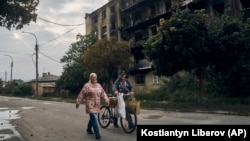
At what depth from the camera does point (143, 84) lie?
40250mm

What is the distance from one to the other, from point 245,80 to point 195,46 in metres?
5.22

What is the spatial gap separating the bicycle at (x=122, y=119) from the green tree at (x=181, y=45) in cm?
949

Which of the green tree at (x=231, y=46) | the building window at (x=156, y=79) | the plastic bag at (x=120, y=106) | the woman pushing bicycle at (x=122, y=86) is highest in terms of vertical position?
the green tree at (x=231, y=46)

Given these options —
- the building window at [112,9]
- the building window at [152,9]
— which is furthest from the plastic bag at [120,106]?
the building window at [112,9]

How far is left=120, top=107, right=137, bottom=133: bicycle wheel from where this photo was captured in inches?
364

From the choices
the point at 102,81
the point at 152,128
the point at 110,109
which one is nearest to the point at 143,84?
the point at 102,81

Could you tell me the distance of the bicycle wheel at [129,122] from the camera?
9258mm

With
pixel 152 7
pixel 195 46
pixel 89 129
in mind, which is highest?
pixel 152 7

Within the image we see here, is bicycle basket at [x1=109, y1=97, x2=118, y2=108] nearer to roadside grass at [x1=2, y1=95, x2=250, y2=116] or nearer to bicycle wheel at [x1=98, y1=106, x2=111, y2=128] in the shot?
bicycle wheel at [x1=98, y1=106, x2=111, y2=128]

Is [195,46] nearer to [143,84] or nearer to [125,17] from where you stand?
[143,84]

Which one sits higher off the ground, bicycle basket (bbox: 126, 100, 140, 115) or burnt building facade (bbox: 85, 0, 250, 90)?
burnt building facade (bbox: 85, 0, 250, 90)

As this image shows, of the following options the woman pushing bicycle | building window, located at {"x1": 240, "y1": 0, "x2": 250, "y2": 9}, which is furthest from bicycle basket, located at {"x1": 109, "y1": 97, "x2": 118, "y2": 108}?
building window, located at {"x1": 240, "y1": 0, "x2": 250, "y2": 9}

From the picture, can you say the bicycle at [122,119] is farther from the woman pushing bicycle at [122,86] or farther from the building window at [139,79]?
the building window at [139,79]

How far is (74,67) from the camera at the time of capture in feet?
150
